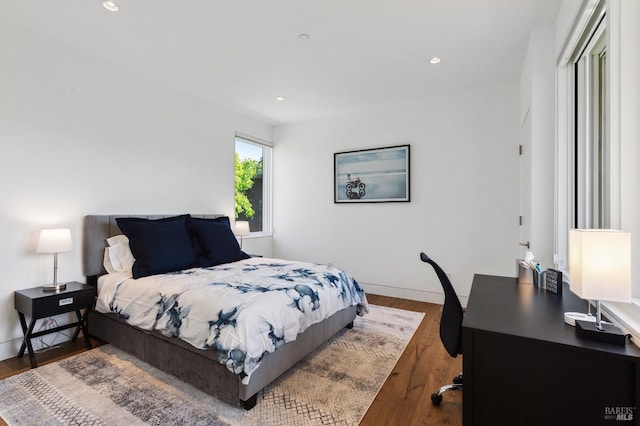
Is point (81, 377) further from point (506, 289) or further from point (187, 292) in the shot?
point (506, 289)

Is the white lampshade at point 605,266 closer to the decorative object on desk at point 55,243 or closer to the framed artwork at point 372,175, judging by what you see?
the framed artwork at point 372,175

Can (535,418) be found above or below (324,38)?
below

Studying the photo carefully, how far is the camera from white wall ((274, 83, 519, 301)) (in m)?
3.66

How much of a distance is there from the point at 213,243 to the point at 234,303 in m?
1.49

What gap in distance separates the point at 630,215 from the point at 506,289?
0.71 metres

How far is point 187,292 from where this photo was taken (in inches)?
88.4

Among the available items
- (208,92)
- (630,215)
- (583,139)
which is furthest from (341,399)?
(208,92)

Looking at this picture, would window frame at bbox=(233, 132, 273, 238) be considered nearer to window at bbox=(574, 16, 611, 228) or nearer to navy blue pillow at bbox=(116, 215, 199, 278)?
navy blue pillow at bbox=(116, 215, 199, 278)

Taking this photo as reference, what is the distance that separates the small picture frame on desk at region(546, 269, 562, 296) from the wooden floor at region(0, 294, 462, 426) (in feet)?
2.93

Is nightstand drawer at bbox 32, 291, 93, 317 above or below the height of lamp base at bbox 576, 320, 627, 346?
below

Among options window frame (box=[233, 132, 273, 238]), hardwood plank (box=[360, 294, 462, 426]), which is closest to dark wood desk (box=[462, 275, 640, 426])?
hardwood plank (box=[360, 294, 462, 426])

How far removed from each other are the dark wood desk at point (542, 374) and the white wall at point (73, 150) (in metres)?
3.31

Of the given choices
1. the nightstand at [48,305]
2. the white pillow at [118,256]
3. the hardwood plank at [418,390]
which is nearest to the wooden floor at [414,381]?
the hardwood plank at [418,390]

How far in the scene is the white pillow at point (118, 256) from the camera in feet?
9.73
